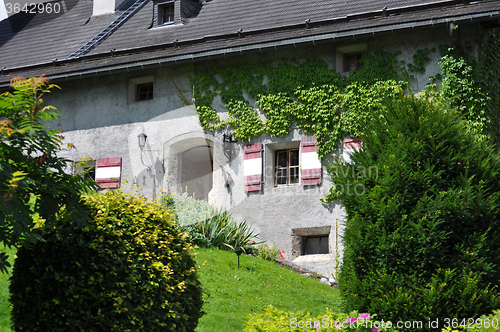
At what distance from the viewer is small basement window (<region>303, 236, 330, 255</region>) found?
1524 centimetres

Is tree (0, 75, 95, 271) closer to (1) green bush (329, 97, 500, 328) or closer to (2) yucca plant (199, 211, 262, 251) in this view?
(1) green bush (329, 97, 500, 328)

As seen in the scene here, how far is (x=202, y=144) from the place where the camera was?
17125 mm

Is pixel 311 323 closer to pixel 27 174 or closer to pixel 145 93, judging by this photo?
pixel 27 174

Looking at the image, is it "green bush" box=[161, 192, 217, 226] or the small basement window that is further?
the small basement window

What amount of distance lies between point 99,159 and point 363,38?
8.03 meters

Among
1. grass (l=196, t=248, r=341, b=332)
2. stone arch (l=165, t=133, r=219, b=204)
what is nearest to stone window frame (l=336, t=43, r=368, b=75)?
stone arch (l=165, t=133, r=219, b=204)

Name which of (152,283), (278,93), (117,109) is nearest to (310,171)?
(278,93)

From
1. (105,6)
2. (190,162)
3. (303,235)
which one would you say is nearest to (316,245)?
(303,235)

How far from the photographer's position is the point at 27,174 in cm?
572

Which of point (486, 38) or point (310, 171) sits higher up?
point (486, 38)

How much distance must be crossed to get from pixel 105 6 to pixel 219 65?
6.96m

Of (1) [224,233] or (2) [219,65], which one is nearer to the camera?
(1) [224,233]

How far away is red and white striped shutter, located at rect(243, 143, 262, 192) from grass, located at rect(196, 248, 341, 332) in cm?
245

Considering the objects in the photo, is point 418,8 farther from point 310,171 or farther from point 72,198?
→ point 72,198
